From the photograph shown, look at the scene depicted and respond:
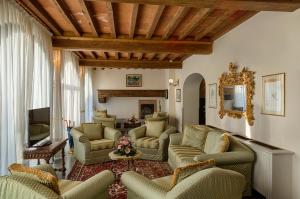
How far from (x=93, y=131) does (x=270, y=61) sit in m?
4.13

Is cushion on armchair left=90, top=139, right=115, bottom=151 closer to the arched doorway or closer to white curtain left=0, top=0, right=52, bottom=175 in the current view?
white curtain left=0, top=0, right=52, bottom=175

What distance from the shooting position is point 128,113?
1112 centimetres

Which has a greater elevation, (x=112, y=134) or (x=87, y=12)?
(x=87, y=12)

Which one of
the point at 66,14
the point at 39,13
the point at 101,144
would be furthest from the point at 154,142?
the point at 39,13

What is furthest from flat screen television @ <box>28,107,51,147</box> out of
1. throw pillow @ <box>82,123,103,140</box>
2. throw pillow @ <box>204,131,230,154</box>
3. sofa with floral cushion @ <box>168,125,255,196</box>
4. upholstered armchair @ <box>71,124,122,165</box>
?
throw pillow @ <box>204,131,230,154</box>

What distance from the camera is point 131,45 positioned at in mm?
5422

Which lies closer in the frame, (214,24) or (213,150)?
(213,150)

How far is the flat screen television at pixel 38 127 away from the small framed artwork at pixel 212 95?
3.79 meters

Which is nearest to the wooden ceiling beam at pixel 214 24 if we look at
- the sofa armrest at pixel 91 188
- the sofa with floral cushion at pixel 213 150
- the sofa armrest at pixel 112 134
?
the sofa with floral cushion at pixel 213 150

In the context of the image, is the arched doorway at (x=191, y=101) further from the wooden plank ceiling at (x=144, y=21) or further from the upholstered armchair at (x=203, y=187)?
the upholstered armchair at (x=203, y=187)

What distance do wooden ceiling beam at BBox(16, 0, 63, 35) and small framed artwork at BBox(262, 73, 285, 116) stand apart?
372 centimetres

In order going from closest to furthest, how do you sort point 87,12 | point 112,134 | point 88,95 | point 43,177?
point 43,177 → point 87,12 → point 112,134 → point 88,95

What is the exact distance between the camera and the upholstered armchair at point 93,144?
4996 millimetres

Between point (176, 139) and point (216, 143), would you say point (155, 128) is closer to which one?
point (176, 139)
